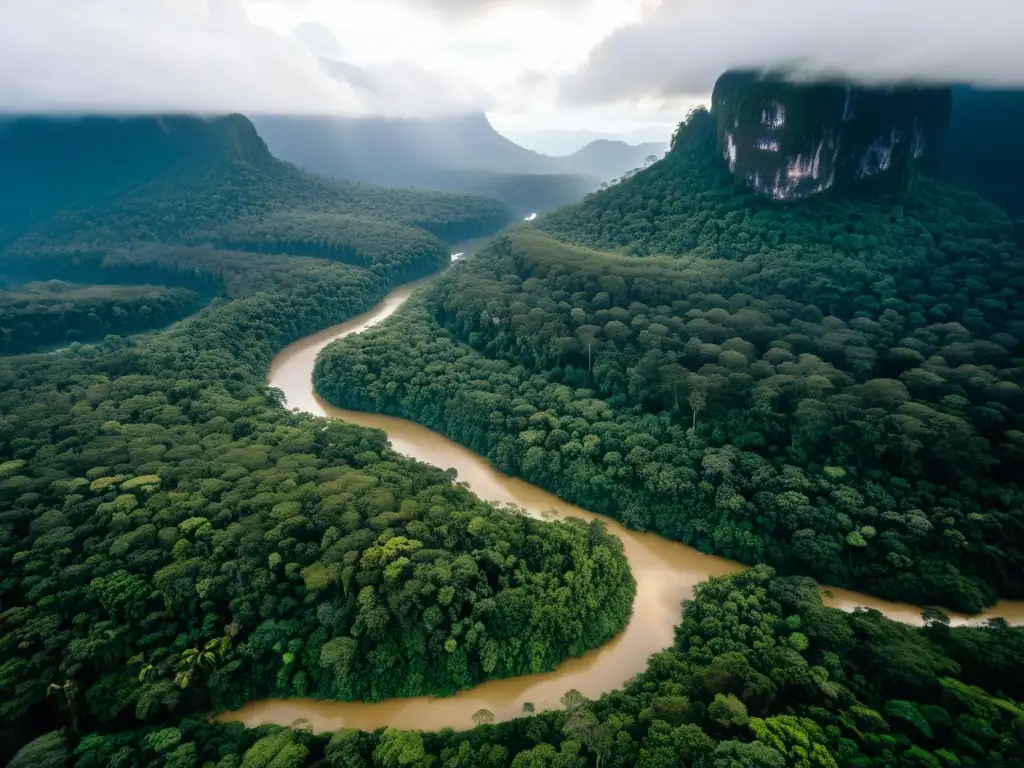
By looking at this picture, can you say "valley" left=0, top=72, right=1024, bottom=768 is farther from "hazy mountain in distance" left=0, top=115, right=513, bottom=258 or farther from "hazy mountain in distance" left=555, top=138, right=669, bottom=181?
"hazy mountain in distance" left=555, top=138, right=669, bottom=181

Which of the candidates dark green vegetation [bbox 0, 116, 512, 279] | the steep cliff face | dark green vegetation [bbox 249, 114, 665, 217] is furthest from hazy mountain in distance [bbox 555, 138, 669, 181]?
the steep cliff face

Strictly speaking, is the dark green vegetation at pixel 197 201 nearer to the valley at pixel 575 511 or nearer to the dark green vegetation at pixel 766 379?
the valley at pixel 575 511

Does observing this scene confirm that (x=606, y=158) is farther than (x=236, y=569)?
Yes

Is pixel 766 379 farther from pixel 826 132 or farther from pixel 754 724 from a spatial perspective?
pixel 826 132

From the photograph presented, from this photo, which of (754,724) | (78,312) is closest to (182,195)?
(78,312)

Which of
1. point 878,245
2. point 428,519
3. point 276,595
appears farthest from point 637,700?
point 878,245

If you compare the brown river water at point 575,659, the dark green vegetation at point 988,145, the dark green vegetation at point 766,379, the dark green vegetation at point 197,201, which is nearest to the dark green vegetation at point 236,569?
the brown river water at point 575,659
